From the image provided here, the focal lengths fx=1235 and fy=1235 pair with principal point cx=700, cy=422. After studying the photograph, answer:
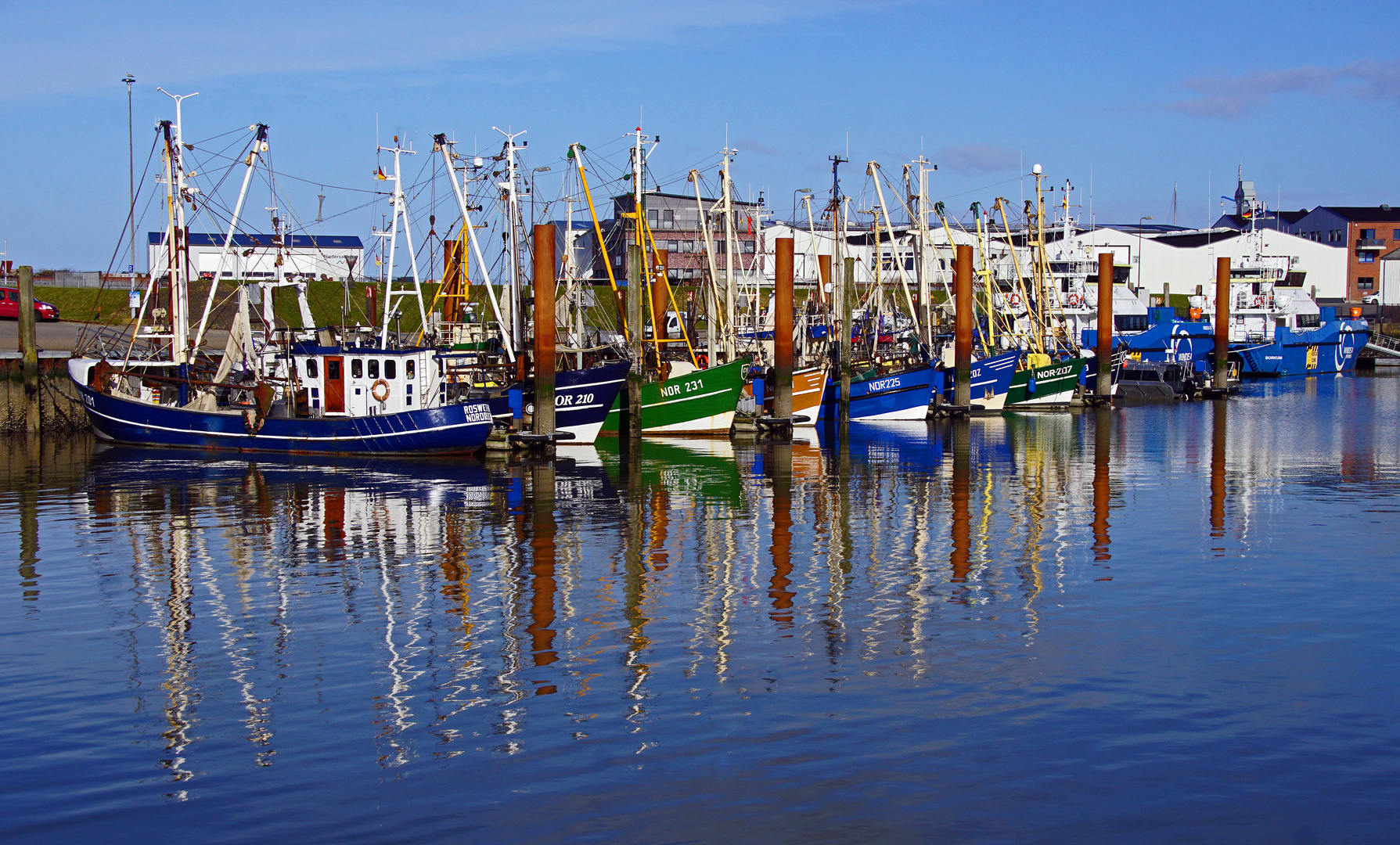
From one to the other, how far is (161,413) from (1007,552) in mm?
25651

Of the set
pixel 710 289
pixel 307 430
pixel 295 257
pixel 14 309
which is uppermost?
pixel 295 257

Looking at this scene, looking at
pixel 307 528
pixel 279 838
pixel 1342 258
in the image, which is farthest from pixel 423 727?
pixel 1342 258

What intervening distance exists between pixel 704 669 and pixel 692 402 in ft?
89.6

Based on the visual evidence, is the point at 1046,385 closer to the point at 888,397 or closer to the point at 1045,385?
the point at 1045,385

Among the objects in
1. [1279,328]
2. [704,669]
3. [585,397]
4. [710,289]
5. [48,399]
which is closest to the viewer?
[704,669]

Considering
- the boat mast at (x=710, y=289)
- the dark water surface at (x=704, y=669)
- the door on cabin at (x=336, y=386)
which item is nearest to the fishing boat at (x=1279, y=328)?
the boat mast at (x=710, y=289)

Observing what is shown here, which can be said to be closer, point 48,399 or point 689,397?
point 689,397

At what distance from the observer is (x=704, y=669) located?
12297mm

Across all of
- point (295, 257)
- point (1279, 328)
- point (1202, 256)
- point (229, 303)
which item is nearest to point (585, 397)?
point (229, 303)

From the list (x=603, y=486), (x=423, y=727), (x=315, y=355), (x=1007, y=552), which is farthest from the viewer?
(x=315, y=355)

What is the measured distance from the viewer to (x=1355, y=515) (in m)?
22.1

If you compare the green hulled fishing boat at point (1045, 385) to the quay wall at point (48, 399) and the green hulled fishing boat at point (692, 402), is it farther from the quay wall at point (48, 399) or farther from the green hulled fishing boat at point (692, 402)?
the quay wall at point (48, 399)

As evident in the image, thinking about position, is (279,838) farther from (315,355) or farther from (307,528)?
(315,355)

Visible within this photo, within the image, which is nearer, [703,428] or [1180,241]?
[703,428]
